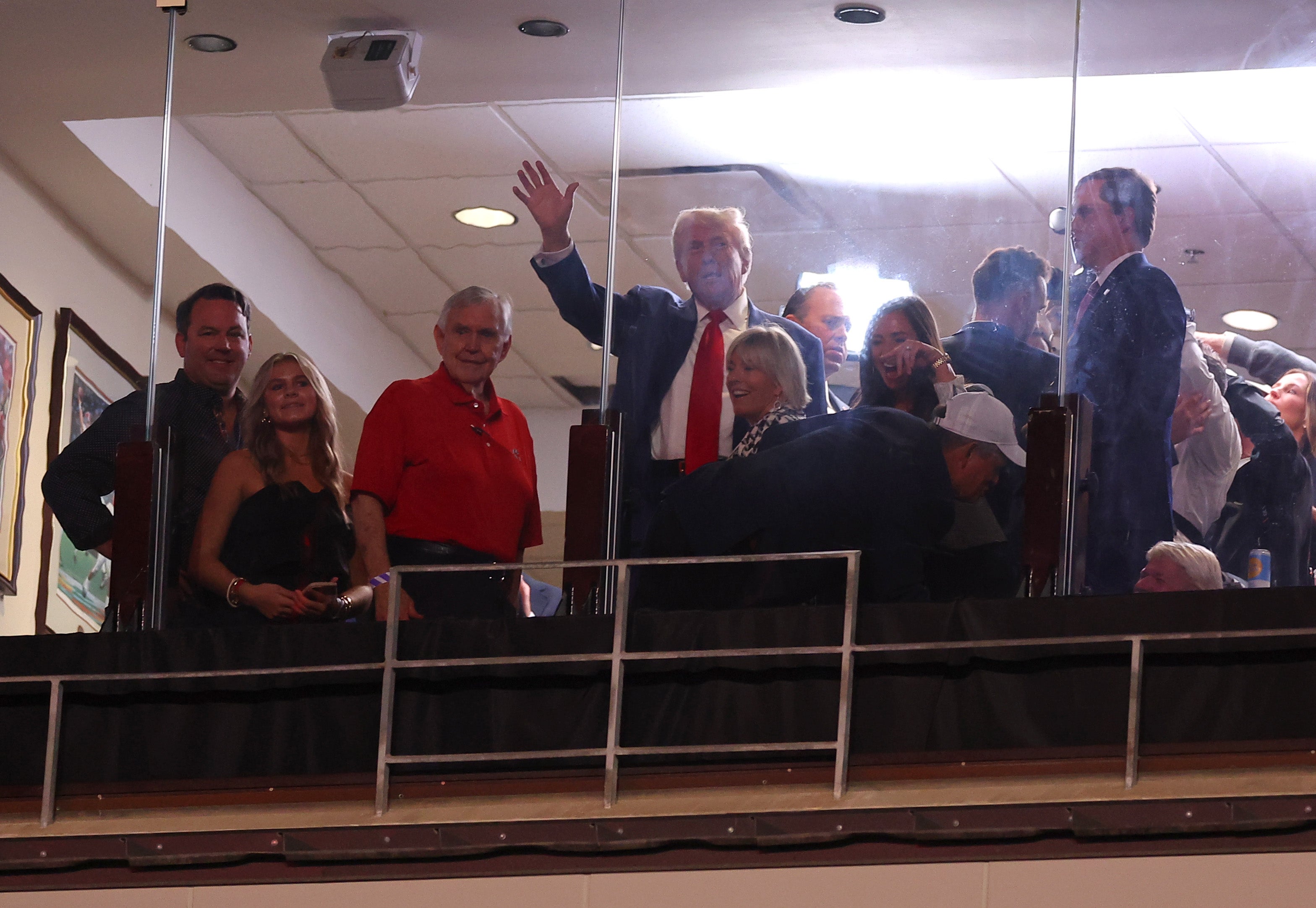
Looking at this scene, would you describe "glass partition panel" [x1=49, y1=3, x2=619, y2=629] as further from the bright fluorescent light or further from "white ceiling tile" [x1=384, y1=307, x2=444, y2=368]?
the bright fluorescent light

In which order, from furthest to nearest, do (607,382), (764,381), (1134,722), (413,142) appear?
(413,142) → (607,382) → (764,381) → (1134,722)

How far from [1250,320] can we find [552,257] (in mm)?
1556

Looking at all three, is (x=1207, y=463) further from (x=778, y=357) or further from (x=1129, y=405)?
(x=778, y=357)

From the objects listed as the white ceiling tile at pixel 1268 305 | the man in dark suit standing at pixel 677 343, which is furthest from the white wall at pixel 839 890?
the white ceiling tile at pixel 1268 305

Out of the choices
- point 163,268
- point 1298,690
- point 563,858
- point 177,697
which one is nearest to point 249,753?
point 177,697

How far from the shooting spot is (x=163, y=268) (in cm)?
516

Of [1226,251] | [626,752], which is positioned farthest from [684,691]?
[1226,251]

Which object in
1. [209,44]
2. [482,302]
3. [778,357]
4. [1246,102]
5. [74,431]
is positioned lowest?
[74,431]

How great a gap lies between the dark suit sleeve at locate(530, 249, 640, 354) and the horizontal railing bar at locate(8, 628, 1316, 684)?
0.95 meters

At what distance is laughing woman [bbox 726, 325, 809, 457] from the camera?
4.68m

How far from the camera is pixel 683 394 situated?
4.79 m

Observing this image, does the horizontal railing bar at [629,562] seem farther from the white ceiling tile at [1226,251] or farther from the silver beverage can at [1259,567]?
the white ceiling tile at [1226,251]

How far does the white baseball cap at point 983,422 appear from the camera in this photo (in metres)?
4.57

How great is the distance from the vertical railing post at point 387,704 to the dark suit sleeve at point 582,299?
2.75ft
